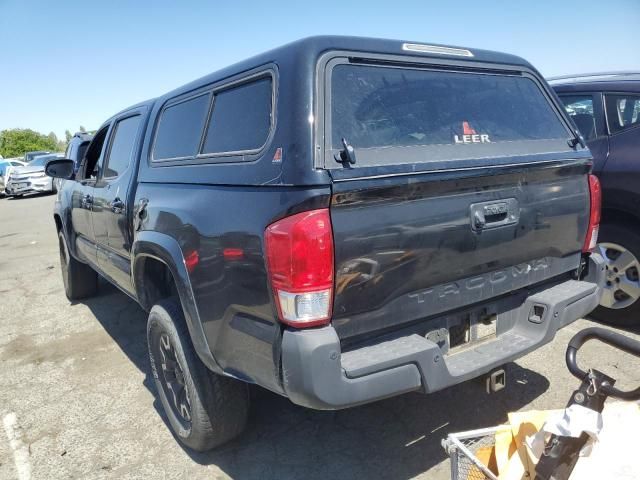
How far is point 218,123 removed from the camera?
8.89 ft

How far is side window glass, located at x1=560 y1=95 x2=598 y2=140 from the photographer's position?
13.7 ft

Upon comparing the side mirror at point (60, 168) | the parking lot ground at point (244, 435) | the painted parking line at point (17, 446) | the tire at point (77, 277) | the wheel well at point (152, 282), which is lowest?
the painted parking line at point (17, 446)

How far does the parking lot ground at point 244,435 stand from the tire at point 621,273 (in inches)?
12.9

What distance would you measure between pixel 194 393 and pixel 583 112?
3795 mm

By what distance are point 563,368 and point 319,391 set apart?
235cm

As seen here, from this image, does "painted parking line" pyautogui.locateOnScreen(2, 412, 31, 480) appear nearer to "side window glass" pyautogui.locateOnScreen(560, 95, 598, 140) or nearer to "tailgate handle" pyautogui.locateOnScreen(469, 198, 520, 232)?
"tailgate handle" pyautogui.locateOnScreen(469, 198, 520, 232)

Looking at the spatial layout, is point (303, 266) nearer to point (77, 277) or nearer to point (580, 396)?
point (580, 396)

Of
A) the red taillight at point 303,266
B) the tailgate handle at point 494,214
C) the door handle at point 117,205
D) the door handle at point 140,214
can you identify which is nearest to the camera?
the red taillight at point 303,266

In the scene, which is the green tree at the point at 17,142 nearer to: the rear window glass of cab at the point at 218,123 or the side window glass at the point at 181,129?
the side window glass at the point at 181,129

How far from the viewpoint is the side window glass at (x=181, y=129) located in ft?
9.50

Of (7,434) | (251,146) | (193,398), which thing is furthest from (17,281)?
(251,146)

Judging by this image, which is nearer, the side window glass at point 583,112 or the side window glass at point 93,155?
the side window glass at point 583,112

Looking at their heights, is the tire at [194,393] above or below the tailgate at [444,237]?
below

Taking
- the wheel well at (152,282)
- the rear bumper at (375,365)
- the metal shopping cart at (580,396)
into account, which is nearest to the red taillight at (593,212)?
the rear bumper at (375,365)
